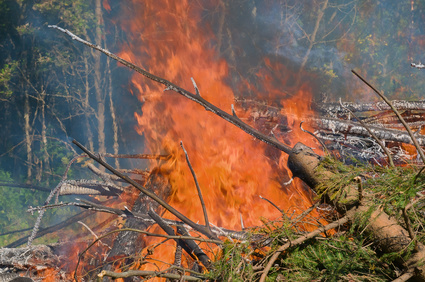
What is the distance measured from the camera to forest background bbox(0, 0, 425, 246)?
934 centimetres

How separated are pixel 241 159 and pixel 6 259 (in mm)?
3103

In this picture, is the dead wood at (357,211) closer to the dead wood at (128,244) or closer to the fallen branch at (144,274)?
the fallen branch at (144,274)

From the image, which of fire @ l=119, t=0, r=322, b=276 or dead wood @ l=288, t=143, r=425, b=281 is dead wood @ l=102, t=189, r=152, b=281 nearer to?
fire @ l=119, t=0, r=322, b=276

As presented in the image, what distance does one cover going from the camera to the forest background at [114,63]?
9.34 metres

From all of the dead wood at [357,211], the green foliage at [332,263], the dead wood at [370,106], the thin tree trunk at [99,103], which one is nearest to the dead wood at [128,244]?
the dead wood at [357,211]

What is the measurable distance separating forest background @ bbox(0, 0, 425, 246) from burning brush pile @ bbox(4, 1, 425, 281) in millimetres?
3883

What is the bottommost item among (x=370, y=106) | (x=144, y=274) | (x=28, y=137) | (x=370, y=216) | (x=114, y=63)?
(x=28, y=137)

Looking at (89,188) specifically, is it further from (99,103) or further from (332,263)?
(99,103)

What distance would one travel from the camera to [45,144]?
9922 millimetres

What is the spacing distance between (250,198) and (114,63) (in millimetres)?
8880

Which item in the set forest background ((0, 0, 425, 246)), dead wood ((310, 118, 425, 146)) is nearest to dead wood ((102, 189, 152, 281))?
dead wood ((310, 118, 425, 146))

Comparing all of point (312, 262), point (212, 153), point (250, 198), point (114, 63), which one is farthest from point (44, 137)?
point (312, 262)

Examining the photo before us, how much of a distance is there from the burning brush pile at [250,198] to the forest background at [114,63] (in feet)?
12.7

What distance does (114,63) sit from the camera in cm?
1115
